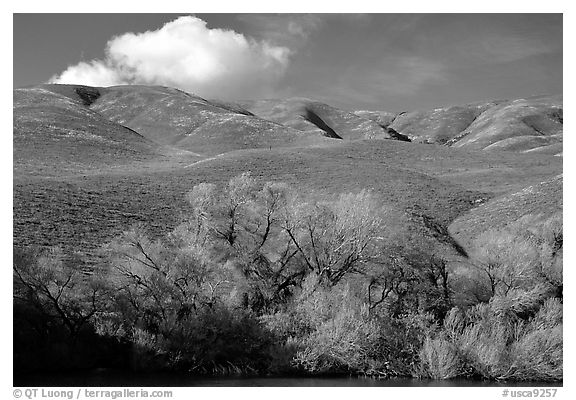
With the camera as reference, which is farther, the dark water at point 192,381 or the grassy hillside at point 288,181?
the grassy hillside at point 288,181

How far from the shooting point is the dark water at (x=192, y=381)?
25.1m

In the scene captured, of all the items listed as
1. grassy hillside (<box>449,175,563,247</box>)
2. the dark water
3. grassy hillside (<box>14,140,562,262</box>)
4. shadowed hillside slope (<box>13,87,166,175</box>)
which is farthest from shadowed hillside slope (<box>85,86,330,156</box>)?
the dark water

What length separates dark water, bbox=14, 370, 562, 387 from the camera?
2506 cm

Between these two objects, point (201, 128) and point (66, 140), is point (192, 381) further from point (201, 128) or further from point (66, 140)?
point (201, 128)

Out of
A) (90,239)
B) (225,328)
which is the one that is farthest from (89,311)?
(90,239)

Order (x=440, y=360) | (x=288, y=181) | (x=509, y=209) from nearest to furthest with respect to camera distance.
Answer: (x=440, y=360) < (x=509, y=209) < (x=288, y=181)

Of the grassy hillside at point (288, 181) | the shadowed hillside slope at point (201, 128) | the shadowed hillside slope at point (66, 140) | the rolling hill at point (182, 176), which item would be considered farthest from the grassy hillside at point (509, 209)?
the shadowed hillside slope at point (201, 128)

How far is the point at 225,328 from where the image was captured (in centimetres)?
3003

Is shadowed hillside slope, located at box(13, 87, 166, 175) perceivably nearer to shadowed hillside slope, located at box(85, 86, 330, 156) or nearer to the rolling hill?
the rolling hill

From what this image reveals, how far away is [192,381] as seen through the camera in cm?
2667

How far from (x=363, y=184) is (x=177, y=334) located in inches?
2111

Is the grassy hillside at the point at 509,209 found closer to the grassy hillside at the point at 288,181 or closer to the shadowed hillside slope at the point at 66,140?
the grassy hillside at the point at 288,181

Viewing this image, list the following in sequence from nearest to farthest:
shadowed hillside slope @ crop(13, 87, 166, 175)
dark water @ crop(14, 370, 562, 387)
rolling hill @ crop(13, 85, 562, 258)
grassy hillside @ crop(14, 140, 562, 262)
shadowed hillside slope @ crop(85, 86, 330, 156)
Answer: dark water @ crop(14, 370, 562, 387) < grassy hillside @ crop(14, 140, 562, 262) < rolling hill @ crop(13, 85, 562, 258) < shadowed hillside slope @ crop(13, 87, 166, 175) < shadowed hillside slope @ crop(85, 86, 330, 156)

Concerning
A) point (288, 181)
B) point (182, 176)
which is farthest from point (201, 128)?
point (288, 181)
